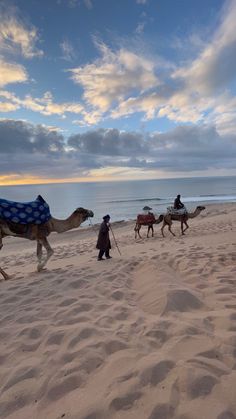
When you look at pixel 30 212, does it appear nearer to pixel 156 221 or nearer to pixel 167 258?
pixel 167 258

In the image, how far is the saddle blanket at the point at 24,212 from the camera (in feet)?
24.0

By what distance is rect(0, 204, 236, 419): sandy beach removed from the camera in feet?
7.89

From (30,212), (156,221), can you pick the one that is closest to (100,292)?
(30,212)

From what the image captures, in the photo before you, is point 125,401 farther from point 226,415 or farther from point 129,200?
point 129,200

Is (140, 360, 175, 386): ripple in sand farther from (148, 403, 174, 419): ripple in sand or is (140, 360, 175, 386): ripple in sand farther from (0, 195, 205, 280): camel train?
(0, 195, 205, 280): camel train

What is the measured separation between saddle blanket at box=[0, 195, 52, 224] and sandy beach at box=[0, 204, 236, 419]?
2197 mm

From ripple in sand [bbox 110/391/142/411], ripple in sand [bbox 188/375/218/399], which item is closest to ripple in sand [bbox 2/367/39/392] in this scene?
ripple in sand [bbox 110/391/142/411]

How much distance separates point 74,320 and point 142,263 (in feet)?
10.5

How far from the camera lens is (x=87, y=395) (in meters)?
2.55

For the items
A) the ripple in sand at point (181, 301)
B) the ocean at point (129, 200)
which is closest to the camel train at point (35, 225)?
the ripple in sand at point (181, 301)

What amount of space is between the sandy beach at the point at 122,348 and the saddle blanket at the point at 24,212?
7.21 feet

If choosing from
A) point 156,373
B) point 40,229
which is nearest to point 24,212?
point 40,229

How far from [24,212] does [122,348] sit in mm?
5196

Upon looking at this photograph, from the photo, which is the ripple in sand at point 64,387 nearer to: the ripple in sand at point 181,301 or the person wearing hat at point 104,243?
the ripple in sand at point 181,301
